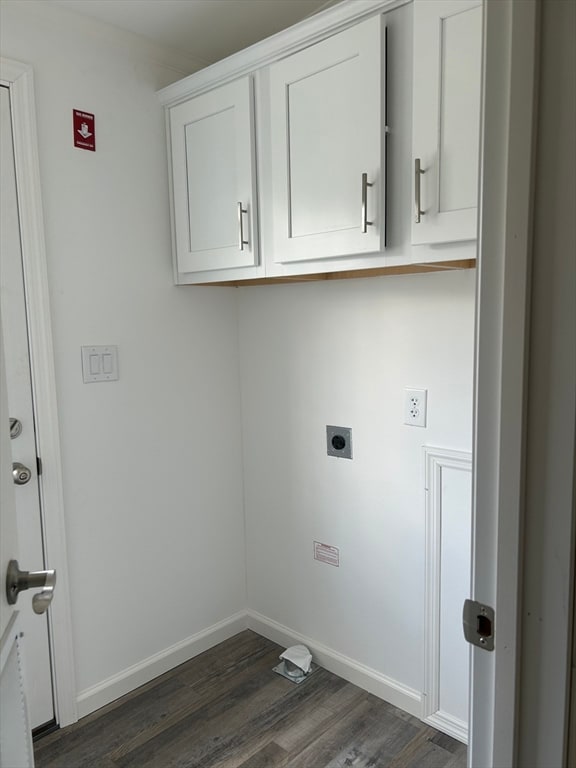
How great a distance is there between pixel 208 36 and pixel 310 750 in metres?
2.50

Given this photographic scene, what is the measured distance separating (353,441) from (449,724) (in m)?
1.00

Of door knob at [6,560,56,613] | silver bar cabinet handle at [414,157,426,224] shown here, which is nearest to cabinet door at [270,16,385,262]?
silver bar cabinet handle at [414,157,426,224]

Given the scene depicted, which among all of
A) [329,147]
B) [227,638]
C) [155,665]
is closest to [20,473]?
[155,665]

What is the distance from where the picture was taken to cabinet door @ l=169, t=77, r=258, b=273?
1856 millimetres

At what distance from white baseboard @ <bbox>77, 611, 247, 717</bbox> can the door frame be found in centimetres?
7

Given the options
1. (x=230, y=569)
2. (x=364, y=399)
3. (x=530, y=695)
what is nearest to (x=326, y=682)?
(x=230, y=569)

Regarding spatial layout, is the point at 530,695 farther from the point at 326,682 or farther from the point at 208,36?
the point at 208,36

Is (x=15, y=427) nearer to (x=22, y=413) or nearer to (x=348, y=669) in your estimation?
(x=22, y=413)

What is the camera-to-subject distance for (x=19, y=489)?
185 centimetres

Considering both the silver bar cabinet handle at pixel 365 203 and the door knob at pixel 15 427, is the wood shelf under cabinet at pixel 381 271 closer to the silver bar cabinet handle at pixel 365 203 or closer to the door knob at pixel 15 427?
the silver bar cabinet handle at pixel 365 203

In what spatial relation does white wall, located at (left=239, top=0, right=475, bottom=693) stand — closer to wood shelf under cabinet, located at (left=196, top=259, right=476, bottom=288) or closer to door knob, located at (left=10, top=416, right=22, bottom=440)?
wood shelf under cabinet, located at (left=196, top=259, right=476, bottom=288)

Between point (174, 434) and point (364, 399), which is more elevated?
point (364, 399)

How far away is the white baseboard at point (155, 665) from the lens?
81.5 inches

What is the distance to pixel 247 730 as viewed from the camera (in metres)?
1.97
